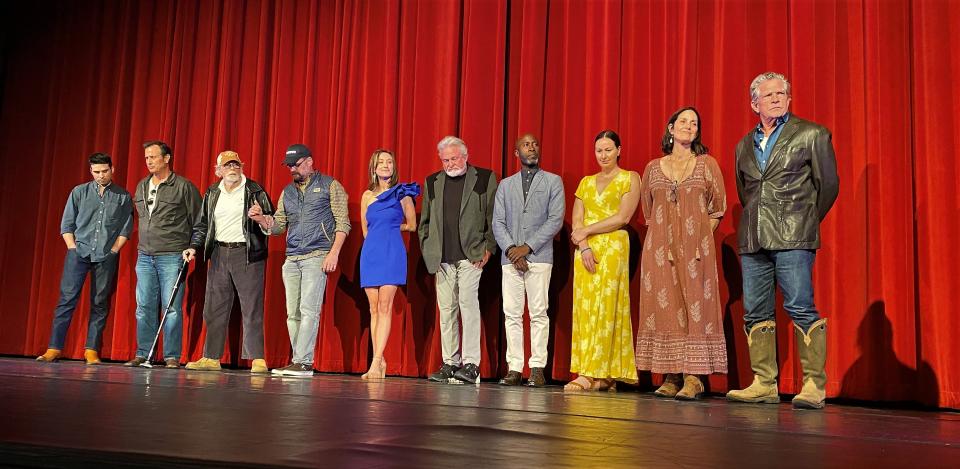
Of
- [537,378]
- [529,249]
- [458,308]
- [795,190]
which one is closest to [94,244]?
[458,308]

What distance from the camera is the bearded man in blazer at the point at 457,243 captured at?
4727mm

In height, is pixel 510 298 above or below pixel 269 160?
below

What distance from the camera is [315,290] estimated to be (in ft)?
16.9

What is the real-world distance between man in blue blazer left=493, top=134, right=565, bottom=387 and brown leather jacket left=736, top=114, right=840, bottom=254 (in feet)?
4.25

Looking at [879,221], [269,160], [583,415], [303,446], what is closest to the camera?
[303,446]

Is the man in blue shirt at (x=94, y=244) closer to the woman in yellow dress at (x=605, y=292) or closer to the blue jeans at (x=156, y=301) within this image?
the blue jeans at (x=156, y=301)

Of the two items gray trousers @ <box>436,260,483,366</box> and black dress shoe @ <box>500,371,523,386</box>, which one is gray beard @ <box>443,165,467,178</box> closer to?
gray trousers @ <box>436,260,483,366</box>

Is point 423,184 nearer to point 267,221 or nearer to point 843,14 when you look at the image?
point 267,221

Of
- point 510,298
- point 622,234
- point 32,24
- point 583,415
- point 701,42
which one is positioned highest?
point 32,24

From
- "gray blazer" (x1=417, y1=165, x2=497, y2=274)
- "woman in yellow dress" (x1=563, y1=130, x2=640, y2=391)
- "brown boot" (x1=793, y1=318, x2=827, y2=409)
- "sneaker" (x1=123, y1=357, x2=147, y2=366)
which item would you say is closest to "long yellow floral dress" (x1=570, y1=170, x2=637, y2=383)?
"woman in yellow dress" (x1=563, y1=130, x2=640, y2=391)

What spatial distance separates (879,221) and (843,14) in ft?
3.79

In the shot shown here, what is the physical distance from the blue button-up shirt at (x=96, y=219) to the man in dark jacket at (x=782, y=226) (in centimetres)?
439

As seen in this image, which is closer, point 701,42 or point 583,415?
point 583,415

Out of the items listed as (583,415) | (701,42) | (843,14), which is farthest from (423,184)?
(583,415)
